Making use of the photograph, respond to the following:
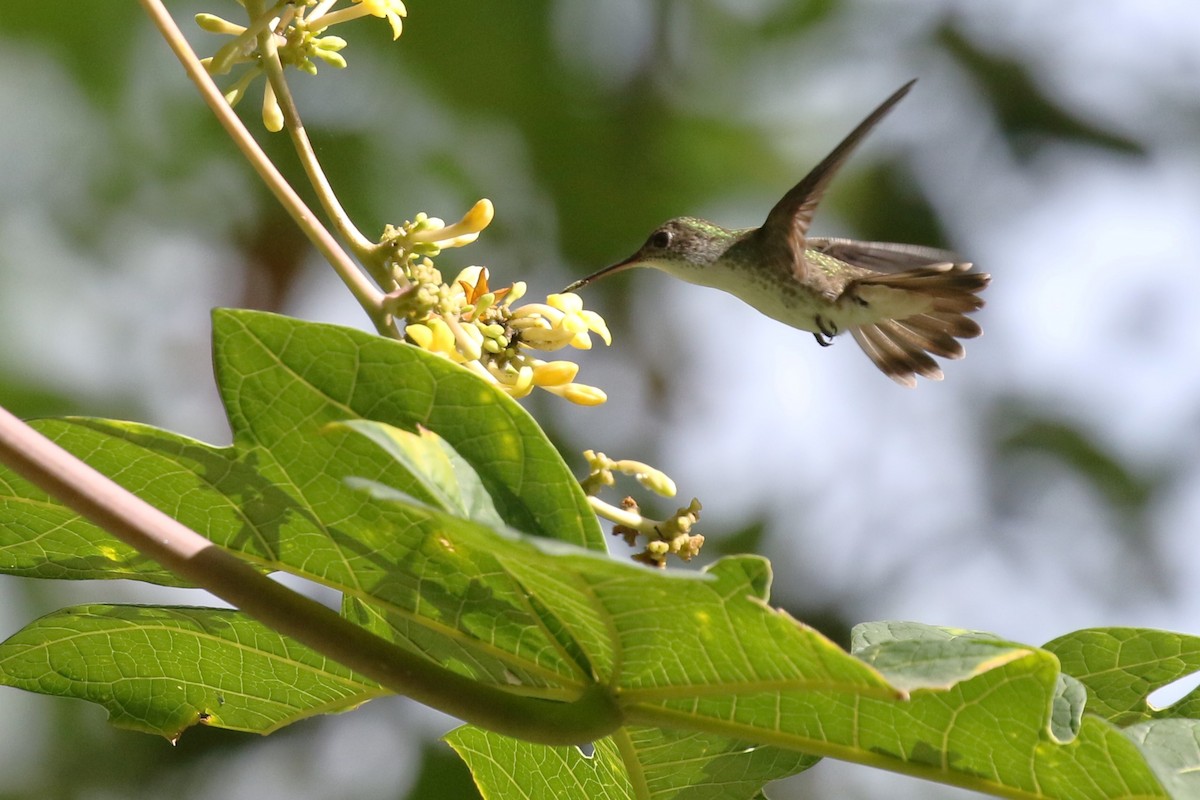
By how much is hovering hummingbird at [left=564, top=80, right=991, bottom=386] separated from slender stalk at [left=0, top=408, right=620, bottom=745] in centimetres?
139

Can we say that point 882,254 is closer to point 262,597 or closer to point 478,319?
point 478,319

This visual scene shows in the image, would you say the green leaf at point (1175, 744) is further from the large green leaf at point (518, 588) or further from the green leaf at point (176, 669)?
the green leaf at point (176, 669)

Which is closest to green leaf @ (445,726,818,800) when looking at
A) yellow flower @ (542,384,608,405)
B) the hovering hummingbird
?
yellow flower @ (542,384,608,405)

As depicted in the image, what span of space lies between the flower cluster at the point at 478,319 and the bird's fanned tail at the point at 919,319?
3.22ft

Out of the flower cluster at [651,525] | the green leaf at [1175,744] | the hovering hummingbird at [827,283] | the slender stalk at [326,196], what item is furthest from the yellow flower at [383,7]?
the green leaf at [1175,744]

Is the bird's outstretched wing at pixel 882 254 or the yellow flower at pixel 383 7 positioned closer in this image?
the yellow flower at pixel 383 7

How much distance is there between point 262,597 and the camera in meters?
0.82

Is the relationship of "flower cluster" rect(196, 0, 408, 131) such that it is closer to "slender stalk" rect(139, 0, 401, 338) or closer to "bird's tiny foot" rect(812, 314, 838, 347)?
"slender stalk" rect(139, 0, 401, 338)

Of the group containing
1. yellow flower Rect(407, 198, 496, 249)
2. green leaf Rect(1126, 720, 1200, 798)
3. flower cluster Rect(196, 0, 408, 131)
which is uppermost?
flower cluster Rect(196, 0, 408, 131)

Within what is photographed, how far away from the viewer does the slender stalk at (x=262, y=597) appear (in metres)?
0.77

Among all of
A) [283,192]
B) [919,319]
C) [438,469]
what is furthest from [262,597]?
[919,319]

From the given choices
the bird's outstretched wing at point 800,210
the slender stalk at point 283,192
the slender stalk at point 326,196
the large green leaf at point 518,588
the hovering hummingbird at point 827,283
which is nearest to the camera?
the large green leaf at point 518,588

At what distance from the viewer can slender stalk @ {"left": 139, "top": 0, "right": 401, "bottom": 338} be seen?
1.06m

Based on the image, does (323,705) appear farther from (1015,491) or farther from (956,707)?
(1015,491)
